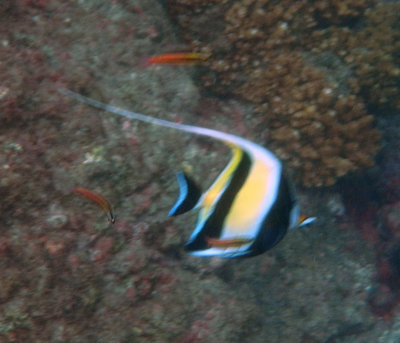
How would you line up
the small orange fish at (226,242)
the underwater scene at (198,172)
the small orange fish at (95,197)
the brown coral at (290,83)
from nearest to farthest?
the small orange fish at (226,242) < the underwater scene at (198,172) < the small orange fish at (95,197) < the brown coral at (290,83)

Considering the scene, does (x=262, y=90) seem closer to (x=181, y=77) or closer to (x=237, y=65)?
(x=237, y=65)

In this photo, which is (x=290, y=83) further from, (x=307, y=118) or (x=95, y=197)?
Result: (x=95, y=197)

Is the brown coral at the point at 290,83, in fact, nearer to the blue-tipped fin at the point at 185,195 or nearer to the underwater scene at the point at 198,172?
the underwater scene at the point at 198,172

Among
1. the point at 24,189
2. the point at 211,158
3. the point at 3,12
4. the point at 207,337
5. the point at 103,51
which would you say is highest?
the point at 3,12

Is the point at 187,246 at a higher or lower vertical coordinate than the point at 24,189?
higher

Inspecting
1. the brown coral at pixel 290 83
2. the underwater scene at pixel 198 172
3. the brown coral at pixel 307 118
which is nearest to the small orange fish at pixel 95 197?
the underwater scene at pixel 198 172

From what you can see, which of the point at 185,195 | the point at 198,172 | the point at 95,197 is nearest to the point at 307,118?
the point at 198,172

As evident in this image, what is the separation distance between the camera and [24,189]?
2.85 metres

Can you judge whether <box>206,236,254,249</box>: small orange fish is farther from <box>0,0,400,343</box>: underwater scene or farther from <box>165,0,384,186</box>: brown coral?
<box>165,0,384,186</box>: brown coral

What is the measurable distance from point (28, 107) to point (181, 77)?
5.54 ft

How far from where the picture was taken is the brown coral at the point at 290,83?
4.69 metres

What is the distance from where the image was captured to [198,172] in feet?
12.5

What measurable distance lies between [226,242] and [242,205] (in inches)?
7.0

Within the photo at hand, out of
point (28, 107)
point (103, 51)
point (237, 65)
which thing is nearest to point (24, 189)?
point (28, 107)
